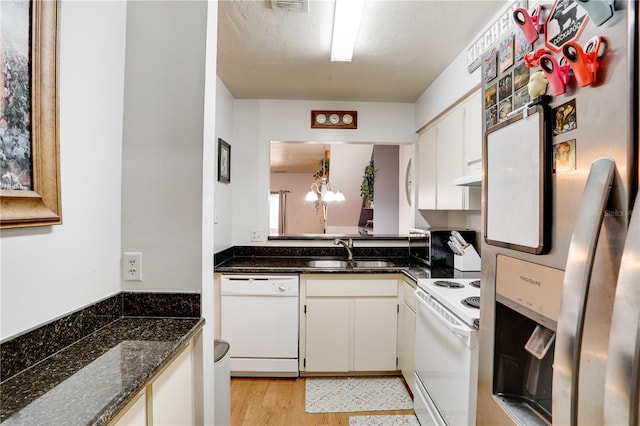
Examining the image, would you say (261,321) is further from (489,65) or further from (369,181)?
(369,181)

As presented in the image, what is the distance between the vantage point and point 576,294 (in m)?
0.51

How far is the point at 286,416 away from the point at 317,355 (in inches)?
19.7

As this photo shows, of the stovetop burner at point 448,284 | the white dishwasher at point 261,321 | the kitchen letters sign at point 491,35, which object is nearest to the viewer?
the kitchen letters sign at point 491,35

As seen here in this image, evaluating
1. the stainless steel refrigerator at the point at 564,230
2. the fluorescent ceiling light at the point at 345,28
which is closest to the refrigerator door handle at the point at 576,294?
the stainless steel refrigerator at the point at 564,230

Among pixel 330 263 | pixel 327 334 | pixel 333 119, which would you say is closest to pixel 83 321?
pixel 327 334

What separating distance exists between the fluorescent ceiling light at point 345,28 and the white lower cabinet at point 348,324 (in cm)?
158

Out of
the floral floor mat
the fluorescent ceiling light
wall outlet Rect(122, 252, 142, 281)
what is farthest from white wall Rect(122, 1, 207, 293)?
the floral floor mat

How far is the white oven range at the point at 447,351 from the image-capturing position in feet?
4.26

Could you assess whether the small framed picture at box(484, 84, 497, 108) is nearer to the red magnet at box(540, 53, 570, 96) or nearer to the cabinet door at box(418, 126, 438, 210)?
the red magnet at box(540, 53, 570, 96)

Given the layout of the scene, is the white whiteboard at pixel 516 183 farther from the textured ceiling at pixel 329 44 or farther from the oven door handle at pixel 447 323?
the textured ceiling at pixel 329 44

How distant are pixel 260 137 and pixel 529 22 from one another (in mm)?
2456

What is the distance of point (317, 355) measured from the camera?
243cm

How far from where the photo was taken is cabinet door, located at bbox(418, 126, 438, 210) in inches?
103

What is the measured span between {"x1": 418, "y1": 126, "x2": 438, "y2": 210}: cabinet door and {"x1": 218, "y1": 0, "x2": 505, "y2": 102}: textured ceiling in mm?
415
